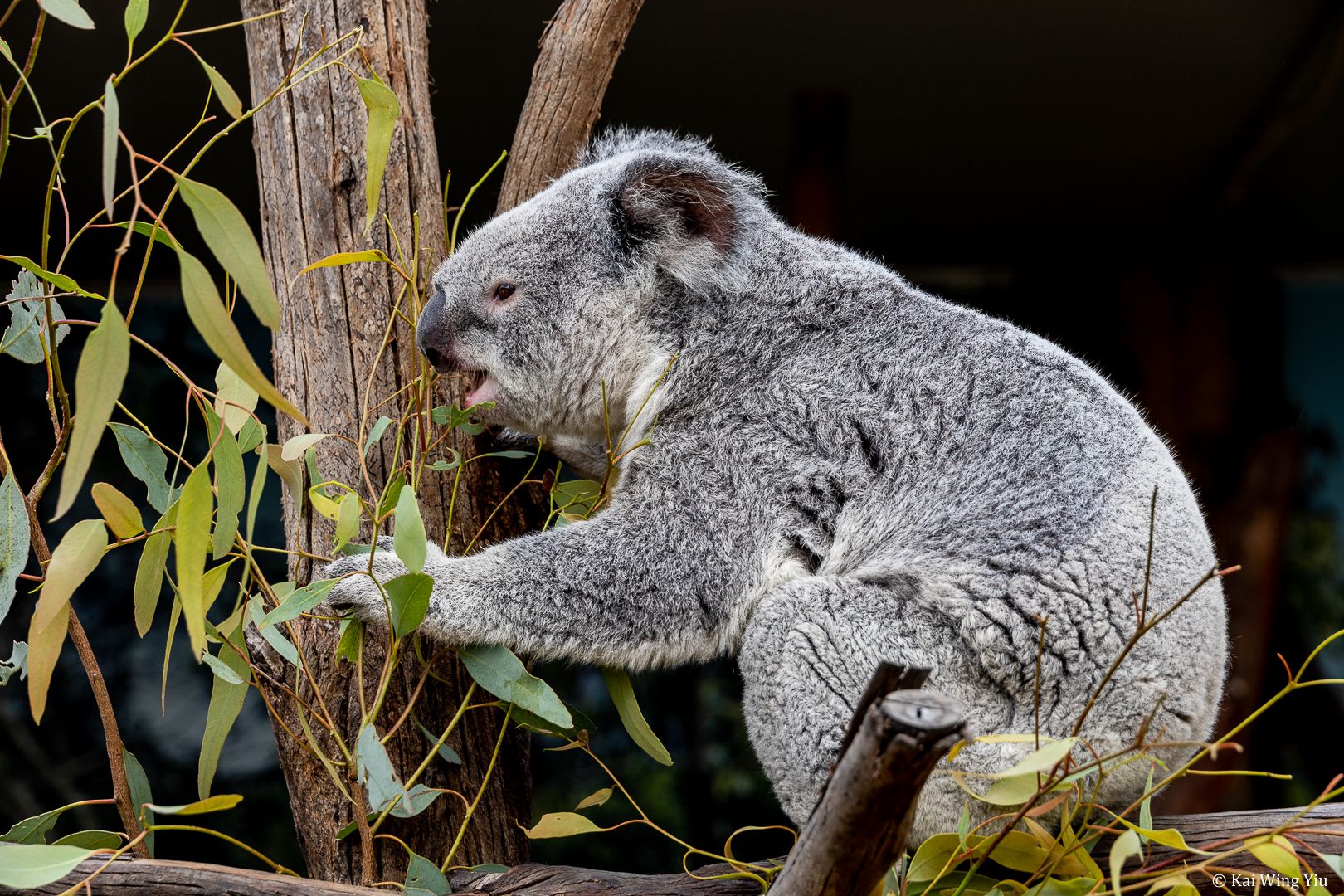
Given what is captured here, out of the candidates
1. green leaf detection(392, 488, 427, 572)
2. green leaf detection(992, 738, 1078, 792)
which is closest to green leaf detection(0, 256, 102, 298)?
green leaf detection(392, 488, 427, 572)

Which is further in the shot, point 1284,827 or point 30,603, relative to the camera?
point 30,603

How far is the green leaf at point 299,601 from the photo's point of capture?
158cm

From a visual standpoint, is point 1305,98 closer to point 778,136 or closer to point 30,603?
point 778,136

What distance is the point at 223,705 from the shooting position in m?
1.73

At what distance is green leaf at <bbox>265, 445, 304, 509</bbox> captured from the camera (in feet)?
5.52

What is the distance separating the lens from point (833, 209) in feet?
12.0

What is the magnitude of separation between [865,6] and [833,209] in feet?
1.96

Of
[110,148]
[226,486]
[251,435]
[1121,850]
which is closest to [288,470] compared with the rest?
[251,435]

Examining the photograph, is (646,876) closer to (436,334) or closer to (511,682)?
(511,682)

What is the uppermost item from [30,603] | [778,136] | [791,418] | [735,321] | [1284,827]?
[778,136]

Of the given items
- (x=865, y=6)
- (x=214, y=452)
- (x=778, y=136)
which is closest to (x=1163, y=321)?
(x=778, y=136)

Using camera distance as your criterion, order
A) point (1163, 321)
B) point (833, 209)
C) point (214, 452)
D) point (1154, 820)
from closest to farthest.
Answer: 1. point (214, 452)
2. point (1154, 820)
3. point (833, 209)
4. point (1163, 321)

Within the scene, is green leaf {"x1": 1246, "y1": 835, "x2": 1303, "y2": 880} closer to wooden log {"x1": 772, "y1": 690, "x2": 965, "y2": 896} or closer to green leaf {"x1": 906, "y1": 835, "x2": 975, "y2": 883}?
green leaf {"x1": 906, "y1": 835, "x2": 975, "y2": 883}

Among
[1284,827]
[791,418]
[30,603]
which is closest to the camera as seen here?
[1284,827]
